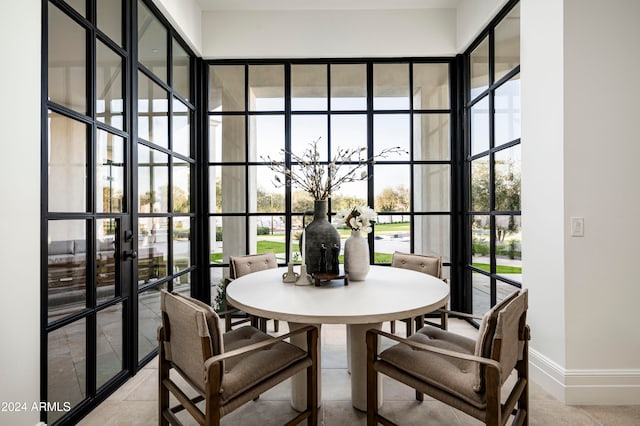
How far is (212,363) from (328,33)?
10.9 feet

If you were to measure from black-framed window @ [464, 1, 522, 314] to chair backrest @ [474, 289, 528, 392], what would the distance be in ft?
4.56

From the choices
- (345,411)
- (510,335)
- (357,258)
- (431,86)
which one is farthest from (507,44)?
(345,411)

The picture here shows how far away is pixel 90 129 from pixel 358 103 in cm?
254

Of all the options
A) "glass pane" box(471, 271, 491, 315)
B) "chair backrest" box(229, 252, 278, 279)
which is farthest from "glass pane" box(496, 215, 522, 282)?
"chair backrest" box(229, 252, 278, 279)

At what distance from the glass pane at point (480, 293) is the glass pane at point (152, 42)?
346cm

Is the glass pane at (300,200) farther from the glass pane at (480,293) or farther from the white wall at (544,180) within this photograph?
the white wall at (544,180)

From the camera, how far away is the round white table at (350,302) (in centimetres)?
140

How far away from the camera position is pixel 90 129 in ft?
6.24

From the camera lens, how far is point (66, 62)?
1742 millimetres

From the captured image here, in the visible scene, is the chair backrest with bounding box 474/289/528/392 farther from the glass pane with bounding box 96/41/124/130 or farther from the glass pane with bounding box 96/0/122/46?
the glass pane with bounding box 96/0/122/46

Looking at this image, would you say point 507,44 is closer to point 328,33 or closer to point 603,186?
point 603,186

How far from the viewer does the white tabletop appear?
1396mm

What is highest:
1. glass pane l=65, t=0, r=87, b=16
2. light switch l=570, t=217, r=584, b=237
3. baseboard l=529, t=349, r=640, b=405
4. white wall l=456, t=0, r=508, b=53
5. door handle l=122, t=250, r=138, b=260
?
white wall l=456, t=0, r=508, b=53

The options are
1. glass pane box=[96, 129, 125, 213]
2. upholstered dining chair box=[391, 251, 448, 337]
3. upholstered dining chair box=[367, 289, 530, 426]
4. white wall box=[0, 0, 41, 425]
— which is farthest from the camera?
upholstered dining chair box=[391, 251, 448, 337]
